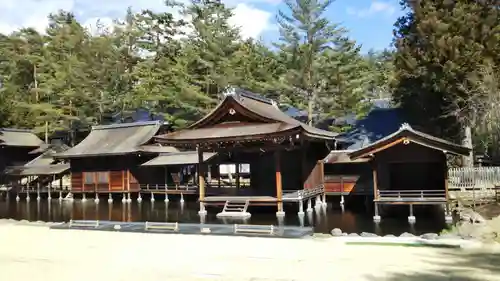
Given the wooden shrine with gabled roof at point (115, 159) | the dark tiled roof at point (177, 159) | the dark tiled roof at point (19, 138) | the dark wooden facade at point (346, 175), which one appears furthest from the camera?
the dark tiled roof at point (19, 138)

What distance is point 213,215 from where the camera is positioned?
22.1 metres

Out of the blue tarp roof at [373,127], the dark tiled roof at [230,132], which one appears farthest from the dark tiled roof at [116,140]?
the blue tarp roof at [373,127]

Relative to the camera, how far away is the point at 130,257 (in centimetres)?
1209

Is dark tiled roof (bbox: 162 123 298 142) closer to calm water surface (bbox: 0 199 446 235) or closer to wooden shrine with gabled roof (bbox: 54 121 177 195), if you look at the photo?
calm water surface (bbox: 0 199 446 235)

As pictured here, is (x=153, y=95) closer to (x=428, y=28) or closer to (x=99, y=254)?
(x=428, y=28)

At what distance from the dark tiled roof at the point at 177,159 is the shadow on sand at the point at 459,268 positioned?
20.0 m

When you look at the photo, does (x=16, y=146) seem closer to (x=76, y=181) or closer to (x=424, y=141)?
(x=76, y=181)

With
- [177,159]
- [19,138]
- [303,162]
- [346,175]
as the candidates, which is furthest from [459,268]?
[19,138]

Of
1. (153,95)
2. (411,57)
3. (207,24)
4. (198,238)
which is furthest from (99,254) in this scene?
(207,24)

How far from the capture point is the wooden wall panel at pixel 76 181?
112 feet

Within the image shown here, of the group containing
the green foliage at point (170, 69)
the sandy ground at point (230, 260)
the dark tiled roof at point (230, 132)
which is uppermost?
the green foliage at point (170, 69)

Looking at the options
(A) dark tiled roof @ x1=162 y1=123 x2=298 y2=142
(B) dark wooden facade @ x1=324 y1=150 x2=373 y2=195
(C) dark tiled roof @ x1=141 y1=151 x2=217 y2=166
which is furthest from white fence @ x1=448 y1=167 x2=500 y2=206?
(C) dark tiled roof @ x1=141 y1=151 x2=217 y2=166

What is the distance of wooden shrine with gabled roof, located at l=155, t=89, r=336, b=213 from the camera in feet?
69.4

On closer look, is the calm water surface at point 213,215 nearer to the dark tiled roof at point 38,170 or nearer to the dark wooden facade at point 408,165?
the dark wooden facade at point 408,165
